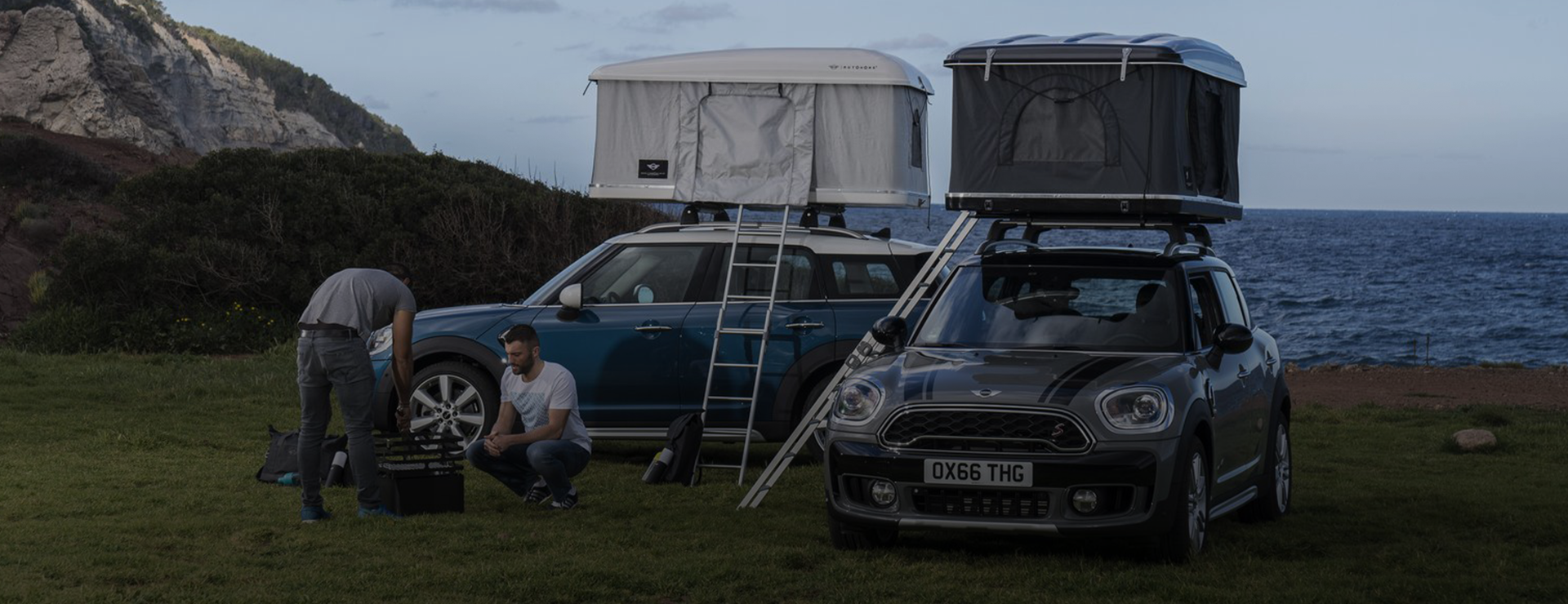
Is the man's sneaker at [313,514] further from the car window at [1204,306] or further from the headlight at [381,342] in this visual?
the car window at [1204,306]

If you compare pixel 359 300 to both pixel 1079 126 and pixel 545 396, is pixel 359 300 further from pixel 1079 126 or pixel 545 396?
pixel 1079 126

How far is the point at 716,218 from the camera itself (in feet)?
44.4

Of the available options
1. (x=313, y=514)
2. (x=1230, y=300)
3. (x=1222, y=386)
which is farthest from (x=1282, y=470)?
(x=313, y=514)

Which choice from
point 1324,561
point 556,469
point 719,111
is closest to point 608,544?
point 556,469

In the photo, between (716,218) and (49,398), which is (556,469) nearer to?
(716,218)

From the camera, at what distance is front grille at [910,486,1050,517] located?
8242mm

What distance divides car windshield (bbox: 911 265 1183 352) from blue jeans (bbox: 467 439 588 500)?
7.21 feet

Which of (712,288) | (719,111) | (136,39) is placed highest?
(136,39)

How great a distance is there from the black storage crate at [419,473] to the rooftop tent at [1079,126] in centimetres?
323

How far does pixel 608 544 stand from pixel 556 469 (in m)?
1.27

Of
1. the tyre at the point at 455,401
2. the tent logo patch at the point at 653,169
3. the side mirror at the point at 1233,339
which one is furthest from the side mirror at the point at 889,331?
the tyre at the point at 455,401

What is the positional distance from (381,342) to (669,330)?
216 cm

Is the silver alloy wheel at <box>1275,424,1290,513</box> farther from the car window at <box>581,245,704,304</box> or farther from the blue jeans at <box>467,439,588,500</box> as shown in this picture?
the car window at <box>581,245,704,304</box>

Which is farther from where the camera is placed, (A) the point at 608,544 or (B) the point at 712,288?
(B) the point at 712,288
